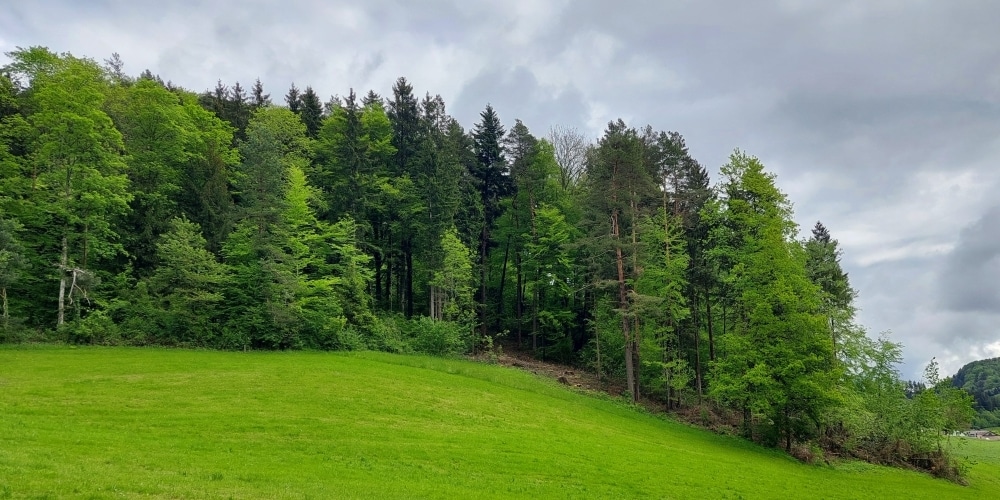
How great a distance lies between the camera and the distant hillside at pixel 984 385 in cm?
10738

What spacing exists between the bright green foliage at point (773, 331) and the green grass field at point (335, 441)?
9.07 ft

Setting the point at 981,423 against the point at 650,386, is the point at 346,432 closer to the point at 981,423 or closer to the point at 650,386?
the point at 650,386

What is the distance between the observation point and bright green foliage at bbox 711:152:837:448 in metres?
26.8

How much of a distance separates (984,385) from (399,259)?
165466 millimetres

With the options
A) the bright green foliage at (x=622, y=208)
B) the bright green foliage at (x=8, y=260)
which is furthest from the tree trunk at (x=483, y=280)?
the bright green foliage at (x=8, y=260)

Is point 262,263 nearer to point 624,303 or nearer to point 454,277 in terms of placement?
point 454,277

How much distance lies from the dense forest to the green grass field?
392 centimetres

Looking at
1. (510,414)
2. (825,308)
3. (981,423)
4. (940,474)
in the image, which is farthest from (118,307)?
(981,423)

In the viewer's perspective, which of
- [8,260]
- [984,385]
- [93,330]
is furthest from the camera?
[984,385]

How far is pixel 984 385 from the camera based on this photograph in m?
133

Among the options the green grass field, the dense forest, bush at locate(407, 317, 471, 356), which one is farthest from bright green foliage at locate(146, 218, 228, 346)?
bush at locate(407, 317, 471, 356)

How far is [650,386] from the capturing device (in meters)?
38.1

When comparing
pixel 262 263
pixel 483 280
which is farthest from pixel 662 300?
pixel 262 263

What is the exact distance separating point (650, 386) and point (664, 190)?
15615 millimetres
